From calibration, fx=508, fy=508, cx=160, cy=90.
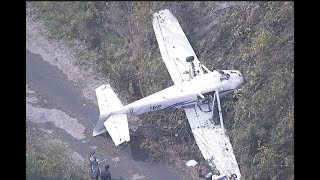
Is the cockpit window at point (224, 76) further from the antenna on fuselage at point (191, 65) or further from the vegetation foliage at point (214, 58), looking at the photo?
the antenna on fuselage at point (191, 65)

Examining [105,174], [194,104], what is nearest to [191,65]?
[194,104]

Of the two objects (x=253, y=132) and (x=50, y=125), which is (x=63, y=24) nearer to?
(x=50, y=125)

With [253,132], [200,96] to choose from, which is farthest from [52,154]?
[253,132]

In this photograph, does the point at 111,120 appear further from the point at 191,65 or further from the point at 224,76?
the point at 224,76

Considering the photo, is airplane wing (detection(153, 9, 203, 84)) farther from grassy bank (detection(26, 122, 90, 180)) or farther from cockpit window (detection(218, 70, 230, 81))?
grassy bank (detection(26, 122, 90, 180))

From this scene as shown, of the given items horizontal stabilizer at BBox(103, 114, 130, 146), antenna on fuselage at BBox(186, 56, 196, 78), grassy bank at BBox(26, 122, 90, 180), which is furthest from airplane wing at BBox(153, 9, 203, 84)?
grassy bank at BBox(26, 122, 90, 180)

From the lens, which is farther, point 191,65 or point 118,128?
point 191,65

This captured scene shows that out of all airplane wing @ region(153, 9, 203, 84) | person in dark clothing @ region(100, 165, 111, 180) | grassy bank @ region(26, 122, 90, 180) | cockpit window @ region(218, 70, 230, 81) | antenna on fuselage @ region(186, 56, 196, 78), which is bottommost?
person in dark clothing @ region(100, 165, 111, 180)
